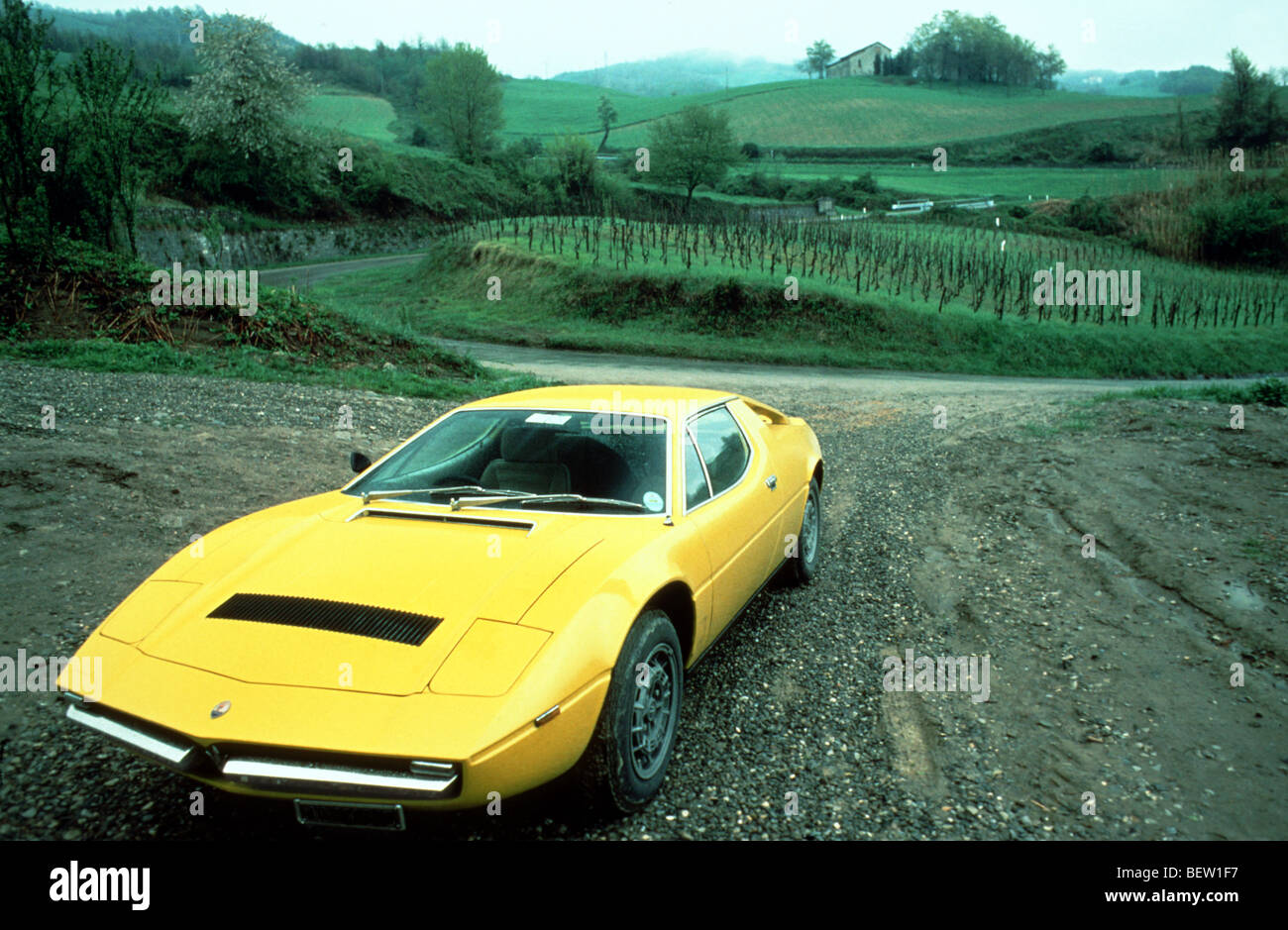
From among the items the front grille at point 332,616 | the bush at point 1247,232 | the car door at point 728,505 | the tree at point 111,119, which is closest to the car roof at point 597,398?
the car door at point 728,505

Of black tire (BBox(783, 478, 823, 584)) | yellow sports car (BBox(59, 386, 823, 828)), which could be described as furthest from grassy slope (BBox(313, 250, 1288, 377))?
yellow sports car (BBox(59, 386, 823, 828))

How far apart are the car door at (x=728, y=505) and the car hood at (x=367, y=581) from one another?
61cm

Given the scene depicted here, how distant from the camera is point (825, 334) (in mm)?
24625

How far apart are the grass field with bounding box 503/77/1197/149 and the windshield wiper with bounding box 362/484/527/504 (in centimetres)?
8436

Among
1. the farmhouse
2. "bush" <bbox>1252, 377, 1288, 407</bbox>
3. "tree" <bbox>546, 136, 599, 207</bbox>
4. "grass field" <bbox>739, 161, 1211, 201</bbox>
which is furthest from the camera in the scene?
the farmhouse

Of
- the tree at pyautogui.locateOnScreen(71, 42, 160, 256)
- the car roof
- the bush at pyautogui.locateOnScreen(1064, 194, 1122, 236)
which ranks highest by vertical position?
the bush at pyautogui.locateOnScreen(1064, 194, 1122, 236)

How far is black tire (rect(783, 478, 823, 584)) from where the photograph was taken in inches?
207

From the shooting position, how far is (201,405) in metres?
9.48

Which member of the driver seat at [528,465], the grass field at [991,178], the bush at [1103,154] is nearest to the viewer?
the driver seat at [528,465]

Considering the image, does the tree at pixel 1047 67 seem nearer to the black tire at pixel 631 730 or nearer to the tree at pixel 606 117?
the tree at pixel 606 117

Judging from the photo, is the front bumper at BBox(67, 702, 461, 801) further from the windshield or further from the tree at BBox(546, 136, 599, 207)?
the tree at BBox(546, 136, 599, 207)

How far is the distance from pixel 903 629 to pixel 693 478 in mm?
1855

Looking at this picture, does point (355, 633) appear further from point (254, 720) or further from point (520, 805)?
point (520, 805)

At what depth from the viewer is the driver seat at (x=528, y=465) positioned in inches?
153
